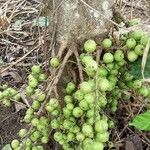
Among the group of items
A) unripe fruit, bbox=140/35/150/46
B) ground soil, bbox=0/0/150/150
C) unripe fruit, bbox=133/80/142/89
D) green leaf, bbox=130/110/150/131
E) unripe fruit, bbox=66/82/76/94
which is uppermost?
unripe fruit, bbox=140/35/150/46

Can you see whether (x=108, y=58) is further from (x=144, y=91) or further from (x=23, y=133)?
(x=23, y=133)

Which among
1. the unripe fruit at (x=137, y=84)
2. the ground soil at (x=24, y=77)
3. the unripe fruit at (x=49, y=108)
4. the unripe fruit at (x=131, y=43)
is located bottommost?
the ground soil at (x=24, y=77)

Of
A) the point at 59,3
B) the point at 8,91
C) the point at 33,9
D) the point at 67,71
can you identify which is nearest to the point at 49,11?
the point at 59,3

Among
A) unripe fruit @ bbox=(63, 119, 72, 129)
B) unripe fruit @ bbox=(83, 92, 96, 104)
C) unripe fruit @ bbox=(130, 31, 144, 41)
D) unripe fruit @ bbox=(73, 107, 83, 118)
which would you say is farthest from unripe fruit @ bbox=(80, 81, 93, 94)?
unripe fruit @ bbox=(130, 31, 144, 41)

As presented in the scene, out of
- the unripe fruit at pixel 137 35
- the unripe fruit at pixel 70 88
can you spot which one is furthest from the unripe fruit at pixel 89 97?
the unripe fruit at pixel 137 35

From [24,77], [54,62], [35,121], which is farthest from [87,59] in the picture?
[24,77]

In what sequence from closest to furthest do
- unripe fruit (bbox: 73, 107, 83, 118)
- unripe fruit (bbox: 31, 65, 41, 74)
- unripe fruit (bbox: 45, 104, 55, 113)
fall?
unripe fruit (bbox: 73, 107, 83, 118)
unripe fruit (bbox: 45, 104, 55, 113)
unripe fruit (bbox: 31, 65, 41, 74)

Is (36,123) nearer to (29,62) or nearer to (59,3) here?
(59,3)

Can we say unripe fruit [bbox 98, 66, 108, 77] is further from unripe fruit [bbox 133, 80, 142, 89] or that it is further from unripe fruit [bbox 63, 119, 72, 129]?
unripe fruit [bbox 63, 119, 72, 129]

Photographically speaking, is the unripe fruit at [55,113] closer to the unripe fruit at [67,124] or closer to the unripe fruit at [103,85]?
the unripe fruit at [67,124]
